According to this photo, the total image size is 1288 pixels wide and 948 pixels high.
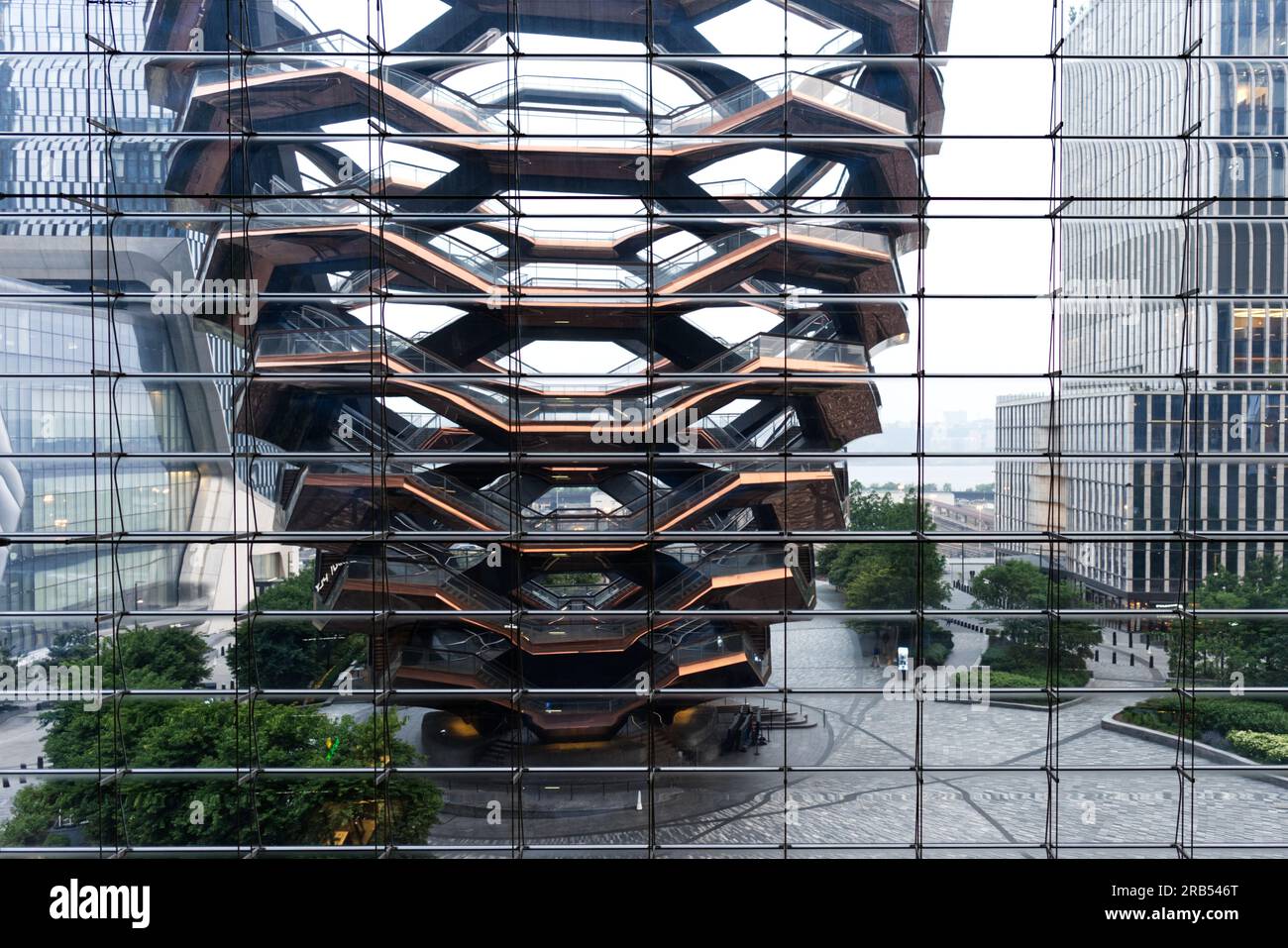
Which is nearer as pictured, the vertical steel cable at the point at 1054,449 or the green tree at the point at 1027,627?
the vertical steel cable at the point at 1054,449

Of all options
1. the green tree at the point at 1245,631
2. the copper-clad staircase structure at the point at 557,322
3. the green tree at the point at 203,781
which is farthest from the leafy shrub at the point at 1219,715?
the green tree at the point at 203,781

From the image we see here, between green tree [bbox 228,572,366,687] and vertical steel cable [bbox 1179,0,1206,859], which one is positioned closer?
vertical steel cable [bbox 1179,0,1206,859]

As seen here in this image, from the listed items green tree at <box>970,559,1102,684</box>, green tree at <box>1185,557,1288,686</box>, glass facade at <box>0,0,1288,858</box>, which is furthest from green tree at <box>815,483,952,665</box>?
green tree at <box>1185,557,1288,686</box>

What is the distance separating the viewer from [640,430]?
13.6ft

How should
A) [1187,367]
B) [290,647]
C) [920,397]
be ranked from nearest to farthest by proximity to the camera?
[920,397]
[1187,367]
[290,647]

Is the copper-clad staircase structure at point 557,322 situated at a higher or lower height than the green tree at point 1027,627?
higher

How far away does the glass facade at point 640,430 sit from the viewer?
4.09 meters

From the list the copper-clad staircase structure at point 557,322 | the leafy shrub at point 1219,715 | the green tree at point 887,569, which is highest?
the copper-clad staircase structure at point 557,322

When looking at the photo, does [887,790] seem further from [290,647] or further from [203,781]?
[203,781]

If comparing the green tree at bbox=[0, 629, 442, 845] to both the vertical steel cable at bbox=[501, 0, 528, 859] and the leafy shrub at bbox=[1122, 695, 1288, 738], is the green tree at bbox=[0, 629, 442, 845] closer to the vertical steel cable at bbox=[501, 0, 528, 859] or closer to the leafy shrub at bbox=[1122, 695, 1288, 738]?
the vertical steel cable at bbox=[501, 0, 528, 859]

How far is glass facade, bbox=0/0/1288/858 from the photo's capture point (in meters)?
4.09

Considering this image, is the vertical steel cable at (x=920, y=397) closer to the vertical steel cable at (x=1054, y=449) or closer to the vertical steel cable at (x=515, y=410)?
the vertical steel cable at (x=1054, y=449)

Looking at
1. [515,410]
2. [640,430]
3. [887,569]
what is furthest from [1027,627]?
[515,410]
